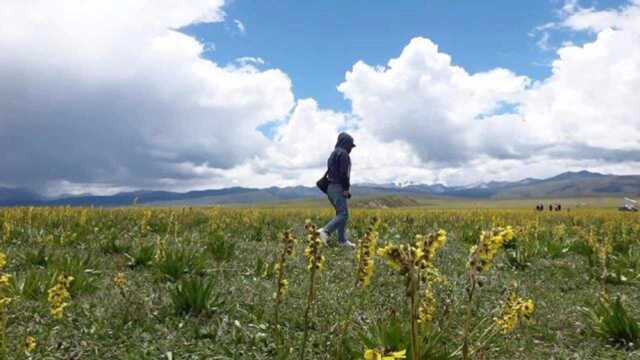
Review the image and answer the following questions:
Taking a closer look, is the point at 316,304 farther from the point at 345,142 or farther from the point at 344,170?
the point at 345,142

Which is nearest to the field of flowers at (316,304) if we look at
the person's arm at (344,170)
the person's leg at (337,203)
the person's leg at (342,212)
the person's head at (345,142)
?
the person's leg at (337,203)

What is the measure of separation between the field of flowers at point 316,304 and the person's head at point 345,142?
3740 millimetres

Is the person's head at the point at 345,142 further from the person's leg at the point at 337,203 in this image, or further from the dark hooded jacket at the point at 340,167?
the person's leg at the point at 337,203

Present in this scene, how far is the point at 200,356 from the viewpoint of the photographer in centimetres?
618

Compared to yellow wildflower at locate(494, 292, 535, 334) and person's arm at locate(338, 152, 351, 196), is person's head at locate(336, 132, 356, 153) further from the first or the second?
yellow wildflower at locate(494, 292, 535, 334)

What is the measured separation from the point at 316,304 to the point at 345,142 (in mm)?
8706

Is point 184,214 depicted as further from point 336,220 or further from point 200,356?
point 200,356

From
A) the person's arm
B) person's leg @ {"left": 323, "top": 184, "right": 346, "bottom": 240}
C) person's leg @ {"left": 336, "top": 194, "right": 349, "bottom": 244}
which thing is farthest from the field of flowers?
the person's arm

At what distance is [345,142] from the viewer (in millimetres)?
16656

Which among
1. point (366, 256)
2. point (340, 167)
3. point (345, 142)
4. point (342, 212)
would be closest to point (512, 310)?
point (366, 256)

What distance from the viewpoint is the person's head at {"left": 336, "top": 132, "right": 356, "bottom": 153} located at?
1664 cm

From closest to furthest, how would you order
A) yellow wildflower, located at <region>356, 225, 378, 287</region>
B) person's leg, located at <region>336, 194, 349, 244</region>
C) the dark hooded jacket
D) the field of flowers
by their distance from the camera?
yellow wildflower, located at <region>356, 225, 378, 287</region>, the field of flowers, person's leg, located at <region>336, 194, 349, 244</region>, the dark hooded jacket

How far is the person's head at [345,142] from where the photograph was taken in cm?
1664

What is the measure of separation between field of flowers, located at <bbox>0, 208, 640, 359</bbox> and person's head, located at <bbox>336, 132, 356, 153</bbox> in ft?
12.3
